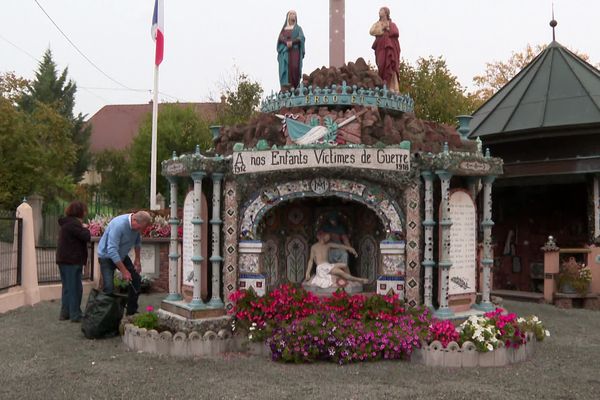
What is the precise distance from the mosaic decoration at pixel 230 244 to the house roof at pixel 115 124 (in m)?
39.2

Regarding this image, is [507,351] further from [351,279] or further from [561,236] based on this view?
[561,236]

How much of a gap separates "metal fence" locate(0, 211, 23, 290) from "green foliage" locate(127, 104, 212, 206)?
2114cm

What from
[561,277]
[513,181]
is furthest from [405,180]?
[513,181]

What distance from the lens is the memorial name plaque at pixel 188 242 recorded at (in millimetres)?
9609

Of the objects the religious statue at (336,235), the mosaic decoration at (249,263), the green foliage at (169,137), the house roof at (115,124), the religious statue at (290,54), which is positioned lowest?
the mosaic decoration at (249,263)

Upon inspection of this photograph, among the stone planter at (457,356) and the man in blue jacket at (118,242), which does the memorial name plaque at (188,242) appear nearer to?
the man in blue jacket at (118,242)

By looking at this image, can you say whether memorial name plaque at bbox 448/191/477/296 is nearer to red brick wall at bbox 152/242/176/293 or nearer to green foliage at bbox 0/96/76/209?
red brick wall at bbox 152/242/176/293

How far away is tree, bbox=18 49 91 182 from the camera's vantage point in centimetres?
4316

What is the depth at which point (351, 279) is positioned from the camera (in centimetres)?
996

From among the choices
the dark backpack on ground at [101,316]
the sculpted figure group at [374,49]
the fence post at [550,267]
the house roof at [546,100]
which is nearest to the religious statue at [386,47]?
the sculpted figure group at [374,49]

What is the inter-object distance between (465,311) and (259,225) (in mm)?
3296

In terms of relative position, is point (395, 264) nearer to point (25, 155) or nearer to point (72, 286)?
point (72, 286)

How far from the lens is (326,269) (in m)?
10.0

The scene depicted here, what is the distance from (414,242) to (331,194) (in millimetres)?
1361
